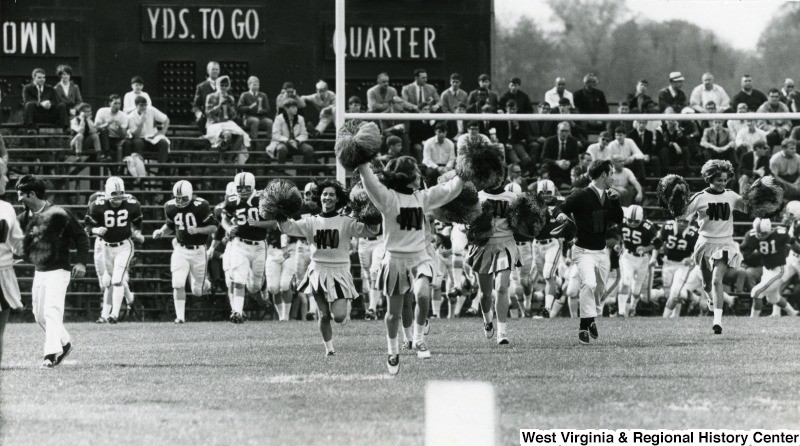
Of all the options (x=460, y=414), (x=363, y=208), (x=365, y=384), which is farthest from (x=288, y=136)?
(x=460, y=414)

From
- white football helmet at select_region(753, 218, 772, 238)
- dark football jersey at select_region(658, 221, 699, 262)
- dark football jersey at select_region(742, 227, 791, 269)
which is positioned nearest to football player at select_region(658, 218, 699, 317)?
dark football jersey at select_region(658, 221, 699, 262)

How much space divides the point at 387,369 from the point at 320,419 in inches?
109

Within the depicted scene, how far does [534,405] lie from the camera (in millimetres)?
8703

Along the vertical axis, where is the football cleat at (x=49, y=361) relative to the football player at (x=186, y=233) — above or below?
below

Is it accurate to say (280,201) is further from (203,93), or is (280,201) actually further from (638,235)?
(203,93)

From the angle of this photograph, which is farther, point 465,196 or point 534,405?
point 465,196

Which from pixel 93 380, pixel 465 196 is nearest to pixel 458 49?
pixel 465 196

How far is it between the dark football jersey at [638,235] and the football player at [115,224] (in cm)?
702

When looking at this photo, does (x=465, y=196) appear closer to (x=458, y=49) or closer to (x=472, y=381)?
(x=472, y=381)

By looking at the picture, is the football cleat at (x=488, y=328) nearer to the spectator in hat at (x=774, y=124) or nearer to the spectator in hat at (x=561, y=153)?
the spectator in hat at (x=561, y=153)

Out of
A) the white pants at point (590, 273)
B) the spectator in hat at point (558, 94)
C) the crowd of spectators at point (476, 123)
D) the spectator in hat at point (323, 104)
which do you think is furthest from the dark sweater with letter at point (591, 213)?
the spectator in hat at point (323, 104)

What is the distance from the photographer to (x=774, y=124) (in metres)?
23.0

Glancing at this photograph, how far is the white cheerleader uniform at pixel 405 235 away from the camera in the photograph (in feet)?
35.2

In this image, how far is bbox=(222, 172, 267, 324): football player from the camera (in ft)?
59.7
